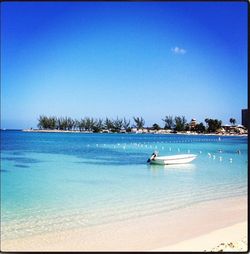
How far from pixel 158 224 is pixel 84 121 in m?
57.0

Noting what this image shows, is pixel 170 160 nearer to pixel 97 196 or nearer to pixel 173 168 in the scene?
pixel 173 168

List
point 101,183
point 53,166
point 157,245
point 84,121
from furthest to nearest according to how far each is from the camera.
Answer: point 84,121 < point 53,166 < point 101,183 < point 157,245

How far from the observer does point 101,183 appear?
9.24m

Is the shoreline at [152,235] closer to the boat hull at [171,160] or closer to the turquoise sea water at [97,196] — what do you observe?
the turquoise sea water at [97,196]

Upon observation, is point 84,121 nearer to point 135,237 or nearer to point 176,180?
point 176,180

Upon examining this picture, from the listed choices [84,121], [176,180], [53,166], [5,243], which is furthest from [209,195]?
[84,121]

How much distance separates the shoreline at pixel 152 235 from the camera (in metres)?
4.25

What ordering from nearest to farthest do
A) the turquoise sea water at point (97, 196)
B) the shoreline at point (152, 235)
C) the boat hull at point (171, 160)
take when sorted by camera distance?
1. the shoreline at point (152, 235)
2. the turquoise sea water at point (97, 196)
3. the boat hull at point (171, 160)

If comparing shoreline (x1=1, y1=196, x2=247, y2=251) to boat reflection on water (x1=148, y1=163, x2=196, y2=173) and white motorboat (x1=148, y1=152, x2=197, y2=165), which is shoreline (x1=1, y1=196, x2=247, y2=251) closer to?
boat reflection on water (x1=148, y1=163, x2=196, y2=173)

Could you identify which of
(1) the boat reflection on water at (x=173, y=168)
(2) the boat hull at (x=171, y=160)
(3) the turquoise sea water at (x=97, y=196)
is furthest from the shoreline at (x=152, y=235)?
(2) the boat hull at (x=171, y=160)

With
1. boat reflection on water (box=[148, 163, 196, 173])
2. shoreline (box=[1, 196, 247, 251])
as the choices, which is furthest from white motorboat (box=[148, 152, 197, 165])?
shoreline (box=[1, 196, 247, 251])

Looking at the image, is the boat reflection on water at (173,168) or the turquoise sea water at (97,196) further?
the boat reflection on water at (173,168)

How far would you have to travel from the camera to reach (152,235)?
470cm

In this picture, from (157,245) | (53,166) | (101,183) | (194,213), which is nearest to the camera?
(157,245)
